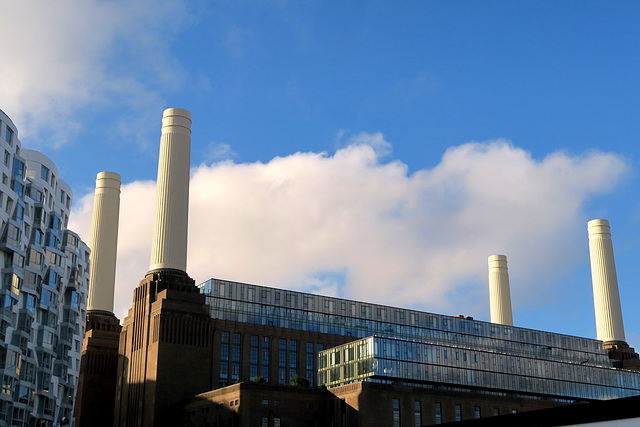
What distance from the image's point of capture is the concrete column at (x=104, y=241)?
15788 centimetres

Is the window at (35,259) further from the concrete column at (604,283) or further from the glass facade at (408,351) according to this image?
the concrete column at (604,283)

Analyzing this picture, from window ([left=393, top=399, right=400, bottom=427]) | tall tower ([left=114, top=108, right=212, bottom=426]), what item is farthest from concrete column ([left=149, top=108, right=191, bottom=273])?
window ([left=393, top=399, right=400, bottom=427])

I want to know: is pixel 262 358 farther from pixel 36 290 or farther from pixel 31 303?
pixel 31 303

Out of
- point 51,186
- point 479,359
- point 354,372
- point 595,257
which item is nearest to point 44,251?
point 51,186

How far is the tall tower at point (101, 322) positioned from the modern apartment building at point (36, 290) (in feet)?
77.0

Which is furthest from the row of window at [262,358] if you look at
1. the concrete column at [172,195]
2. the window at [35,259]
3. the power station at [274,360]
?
the window at [35,259]

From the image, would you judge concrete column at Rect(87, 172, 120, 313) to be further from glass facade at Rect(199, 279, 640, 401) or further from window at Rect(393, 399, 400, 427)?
window at Rect(393, 399, 400, 427)

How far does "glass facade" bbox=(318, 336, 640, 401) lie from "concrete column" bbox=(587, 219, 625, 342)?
3547 centimetres

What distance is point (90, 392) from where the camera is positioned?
14388cm

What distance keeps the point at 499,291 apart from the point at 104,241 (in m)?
94.0

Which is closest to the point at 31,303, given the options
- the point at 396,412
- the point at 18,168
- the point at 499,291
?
the point at 18,168

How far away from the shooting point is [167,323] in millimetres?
123000

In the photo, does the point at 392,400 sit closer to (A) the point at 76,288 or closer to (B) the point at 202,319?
(B) the point at 202,319

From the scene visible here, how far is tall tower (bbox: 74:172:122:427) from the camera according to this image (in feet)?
474
